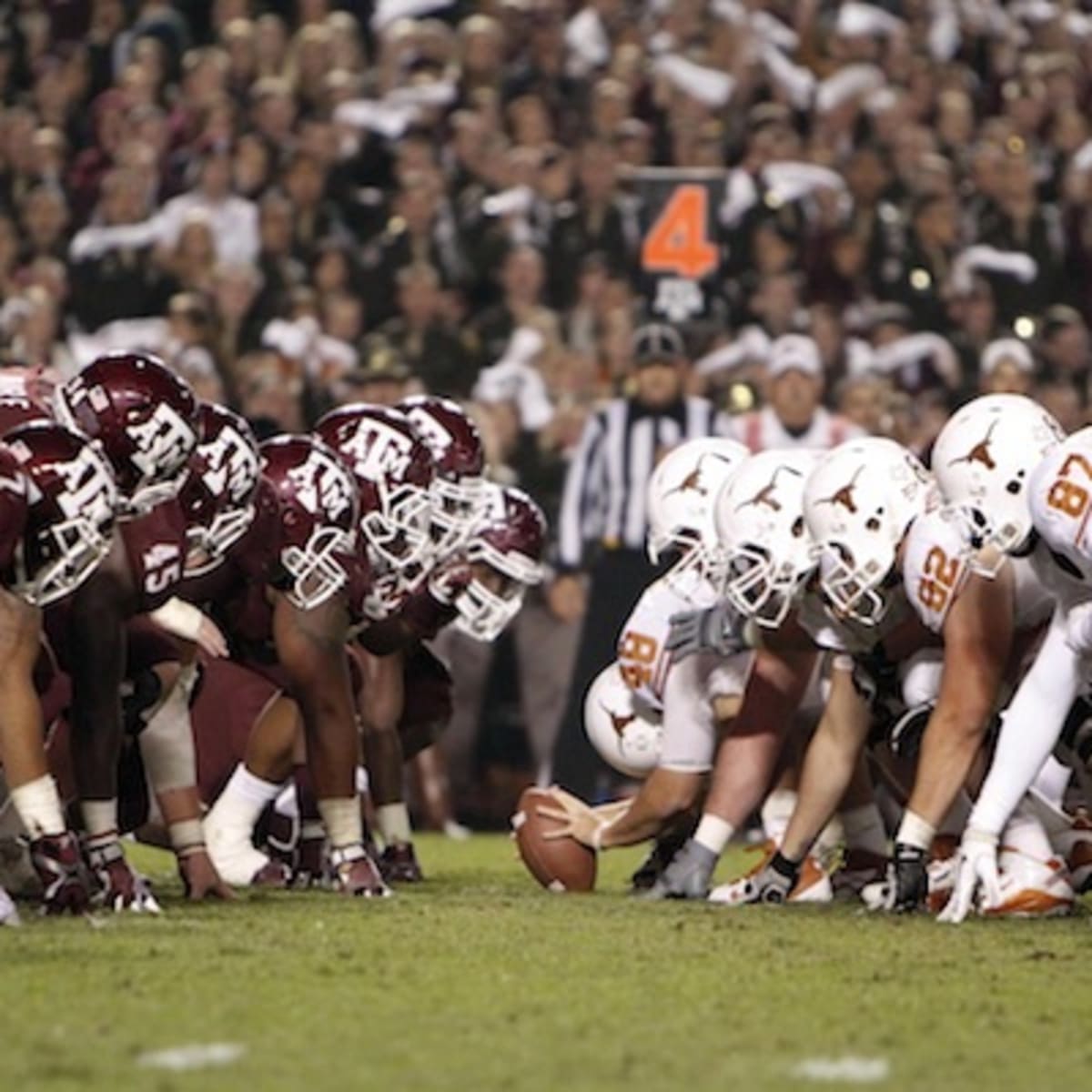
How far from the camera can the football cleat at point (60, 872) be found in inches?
252

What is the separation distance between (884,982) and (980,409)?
194 centimetres

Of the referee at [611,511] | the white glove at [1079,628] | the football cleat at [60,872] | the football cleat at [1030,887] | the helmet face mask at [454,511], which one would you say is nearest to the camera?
the football cleat at [60,872]

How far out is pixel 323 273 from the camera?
14.1 meters

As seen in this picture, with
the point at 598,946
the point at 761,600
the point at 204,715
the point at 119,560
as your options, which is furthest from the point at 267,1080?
the point at 204,715

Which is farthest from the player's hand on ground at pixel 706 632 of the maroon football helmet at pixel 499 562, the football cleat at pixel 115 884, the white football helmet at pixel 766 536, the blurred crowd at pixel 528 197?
the blurred crowd at pixel 528 197

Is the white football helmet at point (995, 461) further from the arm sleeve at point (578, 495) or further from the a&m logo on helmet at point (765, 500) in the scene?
the arm sleeve at point (578, 495)

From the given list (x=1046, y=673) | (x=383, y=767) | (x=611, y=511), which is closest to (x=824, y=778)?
(x=1046, y=673)

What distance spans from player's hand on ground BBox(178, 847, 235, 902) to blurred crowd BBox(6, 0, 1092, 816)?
4.93m

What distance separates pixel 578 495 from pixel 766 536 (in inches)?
198

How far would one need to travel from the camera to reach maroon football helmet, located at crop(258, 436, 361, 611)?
24.9ft

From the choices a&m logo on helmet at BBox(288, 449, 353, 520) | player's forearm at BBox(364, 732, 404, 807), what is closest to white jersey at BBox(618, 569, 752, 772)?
player's forearm at BBox(364, 732, 404, 807)

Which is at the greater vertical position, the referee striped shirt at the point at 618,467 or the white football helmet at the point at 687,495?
the white football helmet at the point at 687,495

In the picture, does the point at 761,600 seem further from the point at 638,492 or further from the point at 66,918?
the point at 638,492

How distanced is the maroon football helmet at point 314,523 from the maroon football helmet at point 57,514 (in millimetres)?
1192
